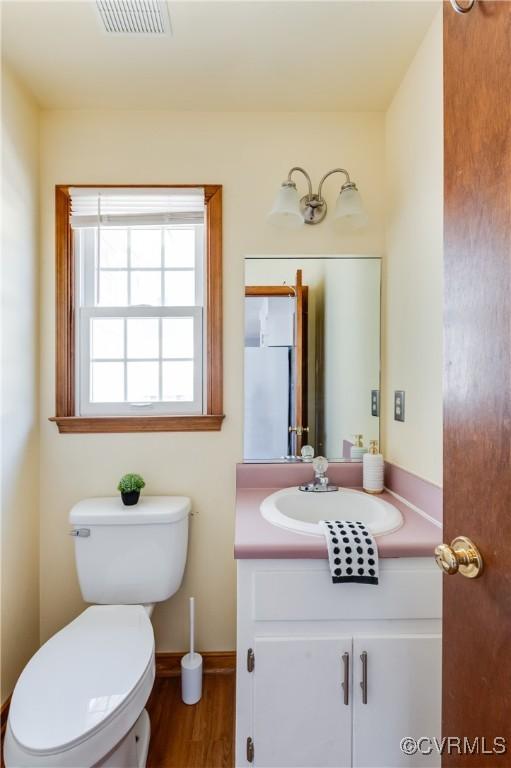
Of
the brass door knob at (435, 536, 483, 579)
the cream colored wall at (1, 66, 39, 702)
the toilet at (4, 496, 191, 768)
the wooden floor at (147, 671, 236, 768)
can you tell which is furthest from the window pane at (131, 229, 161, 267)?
the wooden floor at (147, 671, 236, 768)

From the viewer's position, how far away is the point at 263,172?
5.20 ft

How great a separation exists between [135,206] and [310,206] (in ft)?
2.46

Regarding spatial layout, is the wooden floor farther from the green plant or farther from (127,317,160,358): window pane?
(127,317,160,358): window pane

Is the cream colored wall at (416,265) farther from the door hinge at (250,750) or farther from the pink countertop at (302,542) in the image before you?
the door hinge at (250,750)

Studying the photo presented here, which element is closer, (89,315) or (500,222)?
(500,222)

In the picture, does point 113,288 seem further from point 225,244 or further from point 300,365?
point 300,365

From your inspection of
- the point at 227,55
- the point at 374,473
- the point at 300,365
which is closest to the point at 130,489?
the point at 300,365

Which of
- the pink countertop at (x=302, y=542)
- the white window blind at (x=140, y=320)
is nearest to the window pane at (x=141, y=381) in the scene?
the white window blind at (x=140, y=320)

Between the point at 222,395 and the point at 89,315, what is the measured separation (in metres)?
0.69

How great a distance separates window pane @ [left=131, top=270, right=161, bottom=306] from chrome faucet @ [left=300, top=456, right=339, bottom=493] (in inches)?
38.3

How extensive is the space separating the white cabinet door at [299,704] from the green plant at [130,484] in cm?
72

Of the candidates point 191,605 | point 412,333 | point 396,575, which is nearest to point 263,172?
point 412,333

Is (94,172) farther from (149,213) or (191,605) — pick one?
(191,605)

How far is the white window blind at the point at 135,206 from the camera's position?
5.19 ft
